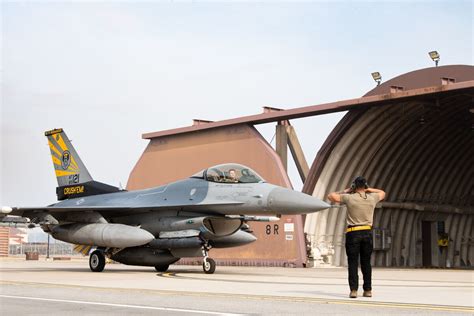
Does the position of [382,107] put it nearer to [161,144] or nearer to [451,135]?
[451,135]

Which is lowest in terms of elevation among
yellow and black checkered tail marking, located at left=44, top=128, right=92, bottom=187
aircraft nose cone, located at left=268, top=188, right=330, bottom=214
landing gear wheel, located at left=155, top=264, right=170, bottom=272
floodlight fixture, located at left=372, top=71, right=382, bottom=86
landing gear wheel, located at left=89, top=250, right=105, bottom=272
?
landing gear wheel, located at left=155, top=264, right=170, bottom=272

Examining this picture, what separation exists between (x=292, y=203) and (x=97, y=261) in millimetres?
6084

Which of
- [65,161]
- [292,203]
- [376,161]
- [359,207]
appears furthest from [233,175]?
[376,161]

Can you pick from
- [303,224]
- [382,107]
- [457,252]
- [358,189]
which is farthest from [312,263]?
[358,189]

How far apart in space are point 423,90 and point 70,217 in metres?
11.9

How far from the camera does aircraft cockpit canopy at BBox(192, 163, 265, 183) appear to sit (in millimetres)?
16922

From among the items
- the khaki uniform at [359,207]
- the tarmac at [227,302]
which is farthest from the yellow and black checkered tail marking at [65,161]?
the khaki uniform at [359,207]

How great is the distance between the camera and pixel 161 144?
30375mm

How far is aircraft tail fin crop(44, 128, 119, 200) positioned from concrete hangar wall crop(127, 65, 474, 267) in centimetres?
698

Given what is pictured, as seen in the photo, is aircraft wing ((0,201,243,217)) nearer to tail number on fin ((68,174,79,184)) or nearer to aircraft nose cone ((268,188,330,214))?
aircraft nose cone ((268,188,330,214))

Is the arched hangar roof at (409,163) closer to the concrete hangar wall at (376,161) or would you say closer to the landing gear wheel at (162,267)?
the concrete hangar wall at (376,161)

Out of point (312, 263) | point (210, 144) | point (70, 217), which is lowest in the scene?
point (312, 263)

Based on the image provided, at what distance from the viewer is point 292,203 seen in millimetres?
15625

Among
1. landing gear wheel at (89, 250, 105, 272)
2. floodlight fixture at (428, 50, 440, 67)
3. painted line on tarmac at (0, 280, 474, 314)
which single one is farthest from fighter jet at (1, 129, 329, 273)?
floodlight fixture at (428, 50, 440, 67)
